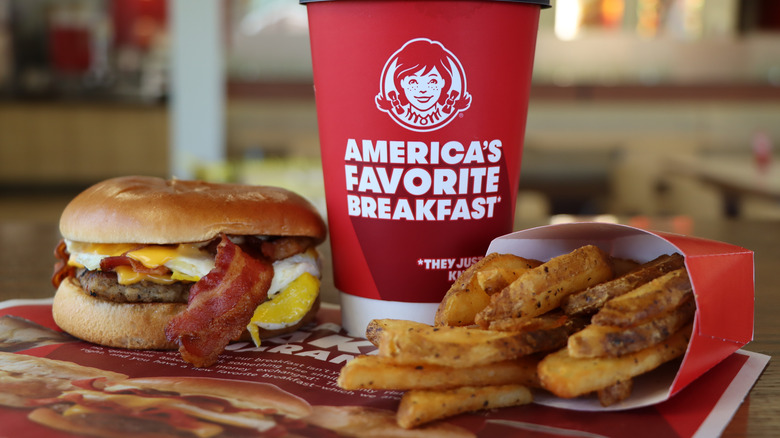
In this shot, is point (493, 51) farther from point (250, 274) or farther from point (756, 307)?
point (756, 307)

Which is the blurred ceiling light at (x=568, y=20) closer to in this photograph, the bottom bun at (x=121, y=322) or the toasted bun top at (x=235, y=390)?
the bottom bun at (x=121, y=322)

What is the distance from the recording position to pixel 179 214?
3.70 feet

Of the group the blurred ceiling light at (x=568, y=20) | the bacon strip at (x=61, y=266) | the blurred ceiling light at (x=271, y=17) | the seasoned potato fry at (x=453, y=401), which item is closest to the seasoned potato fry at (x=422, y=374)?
the seasoned potato fry at (x=453, y=401)

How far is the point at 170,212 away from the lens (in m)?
1.13

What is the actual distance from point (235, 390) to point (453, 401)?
11.7 inches

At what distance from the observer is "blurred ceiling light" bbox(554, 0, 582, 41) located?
9.75 meters

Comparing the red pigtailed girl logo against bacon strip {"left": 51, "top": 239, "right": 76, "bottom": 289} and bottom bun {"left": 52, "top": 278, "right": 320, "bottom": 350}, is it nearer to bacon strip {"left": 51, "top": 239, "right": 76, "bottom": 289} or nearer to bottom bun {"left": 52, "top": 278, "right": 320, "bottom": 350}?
bottom bun {"left": 52, "top": 278, "right": 320, "bottom": 350}

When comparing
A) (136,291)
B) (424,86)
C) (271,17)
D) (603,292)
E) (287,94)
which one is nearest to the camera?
(603,292)

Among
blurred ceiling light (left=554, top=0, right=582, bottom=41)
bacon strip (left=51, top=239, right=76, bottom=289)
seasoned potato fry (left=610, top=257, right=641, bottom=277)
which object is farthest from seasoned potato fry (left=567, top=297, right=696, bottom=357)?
blurred ceiling light (left=554, top=0, right=582, bottom=41)

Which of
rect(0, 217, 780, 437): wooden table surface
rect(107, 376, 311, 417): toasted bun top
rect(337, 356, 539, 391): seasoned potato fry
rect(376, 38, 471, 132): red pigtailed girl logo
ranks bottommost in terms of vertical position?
rect(0, 217, 780, 437): wooden table surface

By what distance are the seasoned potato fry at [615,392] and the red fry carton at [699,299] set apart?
0.08ft

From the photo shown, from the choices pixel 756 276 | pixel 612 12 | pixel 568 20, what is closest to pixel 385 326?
pixel 756 276

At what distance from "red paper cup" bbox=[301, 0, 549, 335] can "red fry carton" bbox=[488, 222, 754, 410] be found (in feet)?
0.32

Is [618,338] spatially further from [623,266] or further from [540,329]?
[623,266]
